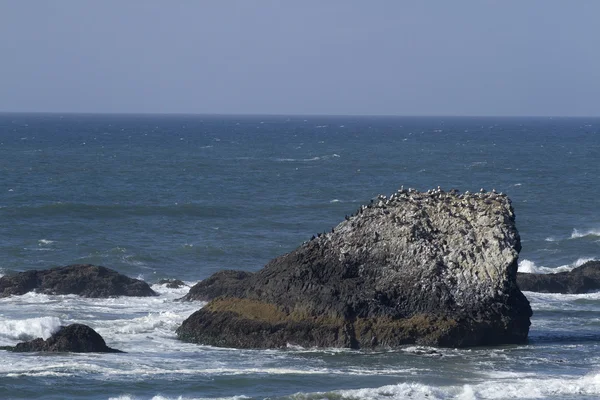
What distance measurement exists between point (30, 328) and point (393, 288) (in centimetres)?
903

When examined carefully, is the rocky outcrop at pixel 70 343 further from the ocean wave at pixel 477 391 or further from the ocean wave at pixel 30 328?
the ocean wave at pixel 477 391

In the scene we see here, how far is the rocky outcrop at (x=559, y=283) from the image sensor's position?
118ft

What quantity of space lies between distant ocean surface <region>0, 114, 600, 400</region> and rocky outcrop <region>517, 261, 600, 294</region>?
35.7 inches

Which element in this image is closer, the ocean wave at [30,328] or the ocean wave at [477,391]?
the ocean wave at [477,391]

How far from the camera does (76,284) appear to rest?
34625 millimetres

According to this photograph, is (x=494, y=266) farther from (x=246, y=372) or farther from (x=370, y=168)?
(x=370, y=168)

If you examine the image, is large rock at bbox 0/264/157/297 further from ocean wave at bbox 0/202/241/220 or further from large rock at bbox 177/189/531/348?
ocean wave at bbox 0/202/241/220

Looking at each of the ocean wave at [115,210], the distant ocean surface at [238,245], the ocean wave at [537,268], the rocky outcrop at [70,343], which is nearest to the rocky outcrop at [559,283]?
the distant ocean surface at [238,245]

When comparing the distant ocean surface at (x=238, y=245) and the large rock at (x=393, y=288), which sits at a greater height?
the large rock at (x=393, y=288)

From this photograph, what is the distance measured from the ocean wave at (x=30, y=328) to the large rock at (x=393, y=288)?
316cm

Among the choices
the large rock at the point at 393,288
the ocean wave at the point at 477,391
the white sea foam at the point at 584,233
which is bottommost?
the ocean wave at the point at 477,391

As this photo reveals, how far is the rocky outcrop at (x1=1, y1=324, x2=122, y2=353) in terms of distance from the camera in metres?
25.9

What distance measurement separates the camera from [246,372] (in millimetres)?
24188

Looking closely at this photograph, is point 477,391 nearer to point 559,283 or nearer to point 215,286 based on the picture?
point 215,286
